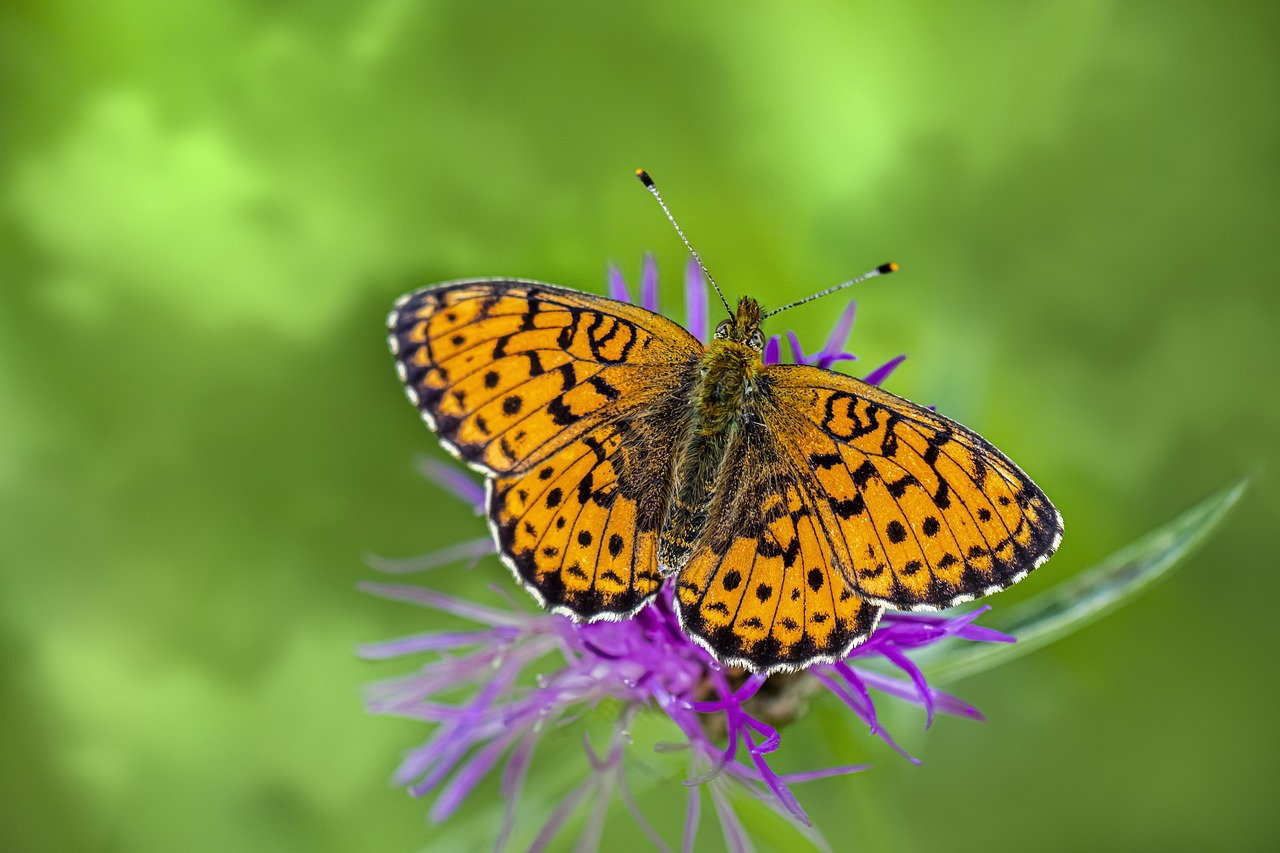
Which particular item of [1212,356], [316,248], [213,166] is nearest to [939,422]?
[1212,356]

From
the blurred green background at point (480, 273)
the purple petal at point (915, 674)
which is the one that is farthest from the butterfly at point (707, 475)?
the blurred green background at point (480, 273)

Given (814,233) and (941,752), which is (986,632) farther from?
(814,233)

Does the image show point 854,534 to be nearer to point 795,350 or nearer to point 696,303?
point 795,350

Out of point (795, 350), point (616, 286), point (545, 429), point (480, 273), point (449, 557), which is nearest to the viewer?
point (545, 429)

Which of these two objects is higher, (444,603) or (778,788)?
(444,603)

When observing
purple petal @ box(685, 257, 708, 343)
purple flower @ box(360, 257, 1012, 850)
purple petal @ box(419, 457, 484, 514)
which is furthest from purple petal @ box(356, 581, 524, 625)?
purple petal @ box(685, 257, 708, 343)

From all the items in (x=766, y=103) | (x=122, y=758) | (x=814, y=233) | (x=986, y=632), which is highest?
(x=766, y=103)

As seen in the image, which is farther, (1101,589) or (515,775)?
(515,775)

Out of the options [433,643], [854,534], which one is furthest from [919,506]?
[433,643]
